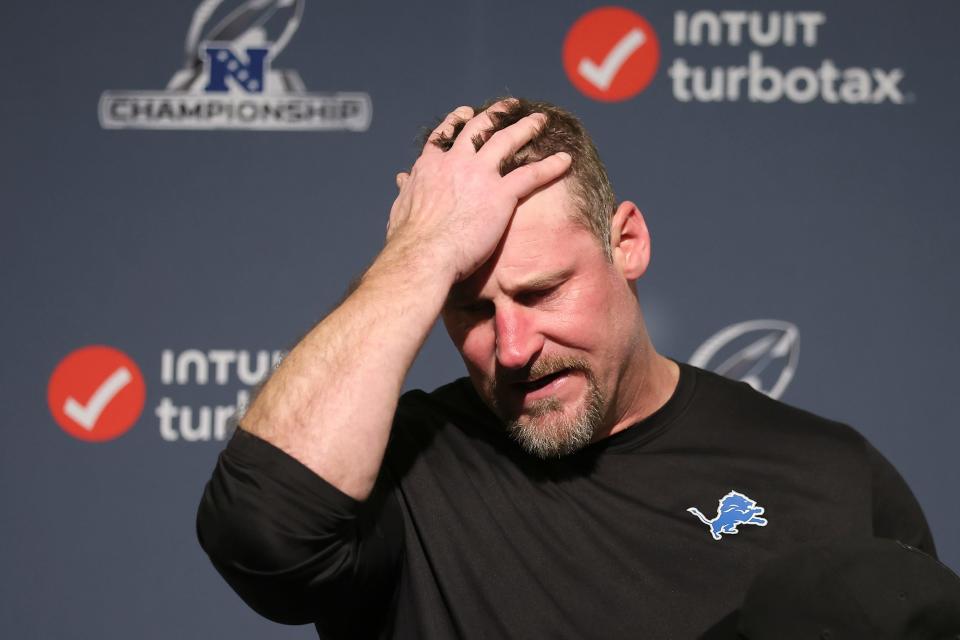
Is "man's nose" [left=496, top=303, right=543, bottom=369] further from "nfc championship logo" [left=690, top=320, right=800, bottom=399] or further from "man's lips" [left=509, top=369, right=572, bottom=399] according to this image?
"nfc championship logo" [left=690, top=320, right=800, bottom=399]

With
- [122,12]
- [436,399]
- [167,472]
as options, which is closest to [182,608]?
[167,472]

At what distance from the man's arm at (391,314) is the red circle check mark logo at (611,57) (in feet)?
2.88

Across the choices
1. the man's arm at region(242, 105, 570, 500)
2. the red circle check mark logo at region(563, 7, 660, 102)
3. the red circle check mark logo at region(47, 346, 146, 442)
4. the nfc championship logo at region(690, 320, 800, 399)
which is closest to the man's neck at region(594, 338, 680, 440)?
the man's arm at region(242, 105, 570, 500)

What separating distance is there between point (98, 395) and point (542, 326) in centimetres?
112

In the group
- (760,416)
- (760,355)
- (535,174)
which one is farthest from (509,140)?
(760,355)

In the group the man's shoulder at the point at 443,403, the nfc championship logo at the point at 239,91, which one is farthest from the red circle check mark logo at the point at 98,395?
the man's shoulder at the point at 443,403

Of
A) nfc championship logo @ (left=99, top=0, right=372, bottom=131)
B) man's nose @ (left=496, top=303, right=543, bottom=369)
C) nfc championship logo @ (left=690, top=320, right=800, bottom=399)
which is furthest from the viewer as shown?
nfc championship logo @ (left=99, top=0, right=372, bottom=131)

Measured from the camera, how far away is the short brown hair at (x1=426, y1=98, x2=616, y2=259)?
111cm

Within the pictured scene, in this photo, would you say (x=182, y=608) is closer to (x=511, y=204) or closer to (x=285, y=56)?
(x=285, y=56)

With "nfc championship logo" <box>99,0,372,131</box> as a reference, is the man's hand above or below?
below

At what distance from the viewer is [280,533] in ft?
2.96

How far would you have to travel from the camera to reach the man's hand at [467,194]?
1.03m

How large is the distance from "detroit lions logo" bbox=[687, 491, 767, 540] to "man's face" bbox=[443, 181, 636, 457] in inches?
5.8

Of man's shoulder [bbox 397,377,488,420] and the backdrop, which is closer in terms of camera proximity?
man's shoulder [bbox 397,377,488,420]
